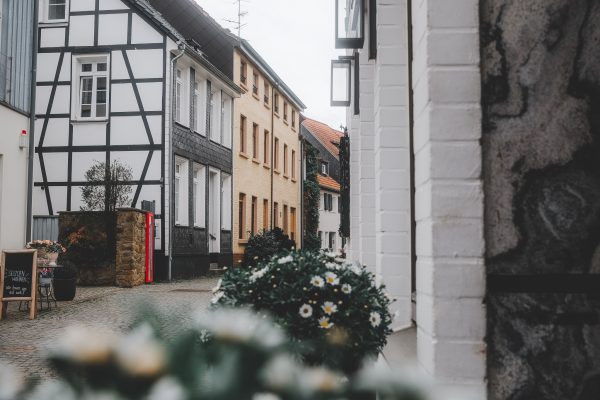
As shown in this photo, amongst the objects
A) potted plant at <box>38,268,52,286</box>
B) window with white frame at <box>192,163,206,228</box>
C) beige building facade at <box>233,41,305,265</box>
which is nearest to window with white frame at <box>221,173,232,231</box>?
beige building facade at <box>233,41,305,265</box>

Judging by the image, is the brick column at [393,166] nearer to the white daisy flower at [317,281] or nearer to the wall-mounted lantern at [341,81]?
the white daisy flower at [317,281]

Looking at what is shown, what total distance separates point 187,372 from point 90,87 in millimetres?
18714

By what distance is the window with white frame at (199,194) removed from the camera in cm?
2015

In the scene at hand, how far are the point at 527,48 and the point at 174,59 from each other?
52.2 ft

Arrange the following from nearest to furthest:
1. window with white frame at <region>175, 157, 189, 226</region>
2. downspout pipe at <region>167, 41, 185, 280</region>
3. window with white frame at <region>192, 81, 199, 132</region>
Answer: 1. downspout pipe at <region>167, 41, 185, 280</region>
2. window with white frame at <region>175, 157, 189, 226</region>
3. window with white frame at <region>192, 81, 199, 132</region>

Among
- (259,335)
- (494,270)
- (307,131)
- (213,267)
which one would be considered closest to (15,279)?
(494,270)

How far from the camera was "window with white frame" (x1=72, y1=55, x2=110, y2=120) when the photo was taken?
18109 millimetres

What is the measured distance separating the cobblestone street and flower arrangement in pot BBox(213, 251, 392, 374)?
0.43m

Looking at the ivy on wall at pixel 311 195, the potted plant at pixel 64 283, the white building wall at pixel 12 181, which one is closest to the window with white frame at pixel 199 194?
the white building wall at pixel 12 181

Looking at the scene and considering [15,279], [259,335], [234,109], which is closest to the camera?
[259,335]

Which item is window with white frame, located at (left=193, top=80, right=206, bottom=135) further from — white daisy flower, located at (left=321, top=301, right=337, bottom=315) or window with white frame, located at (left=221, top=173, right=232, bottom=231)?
white daisy flower, located at (left=321, top=301, right=337, bottom=315)

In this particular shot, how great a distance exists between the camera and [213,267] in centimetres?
2148

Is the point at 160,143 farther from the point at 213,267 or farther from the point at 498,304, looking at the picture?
the point at 498,304

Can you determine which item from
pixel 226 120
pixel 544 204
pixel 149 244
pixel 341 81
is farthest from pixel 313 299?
pixel 226 120
